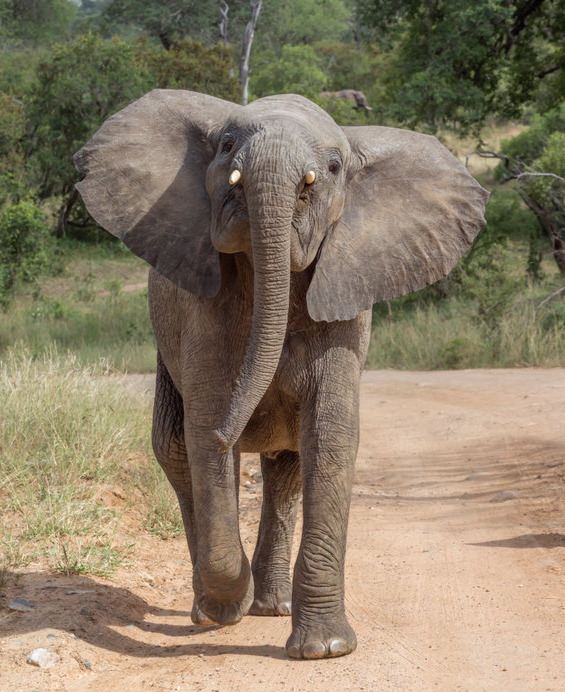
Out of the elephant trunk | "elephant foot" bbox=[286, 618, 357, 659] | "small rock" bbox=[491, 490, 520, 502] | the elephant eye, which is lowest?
"small rock" bbox=[491, 490, 520, 502]

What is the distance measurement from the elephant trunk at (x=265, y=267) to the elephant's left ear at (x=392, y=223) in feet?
0.92

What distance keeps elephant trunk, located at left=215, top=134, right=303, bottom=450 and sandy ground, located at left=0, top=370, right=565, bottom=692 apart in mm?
1074

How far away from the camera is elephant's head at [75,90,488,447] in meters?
3.49

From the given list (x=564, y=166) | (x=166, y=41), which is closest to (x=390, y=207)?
(x=564, y=166)

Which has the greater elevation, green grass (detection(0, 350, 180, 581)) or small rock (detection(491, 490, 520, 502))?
green grass (detection(0, 350, 180, 581))

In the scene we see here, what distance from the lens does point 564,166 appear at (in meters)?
13.7

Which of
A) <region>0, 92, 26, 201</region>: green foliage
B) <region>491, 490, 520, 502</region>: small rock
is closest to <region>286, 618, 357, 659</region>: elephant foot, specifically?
<region>491, 490, 520, 502</region>: small rock

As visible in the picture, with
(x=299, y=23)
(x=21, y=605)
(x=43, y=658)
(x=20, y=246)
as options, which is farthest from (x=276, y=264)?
(x=299, y=23)

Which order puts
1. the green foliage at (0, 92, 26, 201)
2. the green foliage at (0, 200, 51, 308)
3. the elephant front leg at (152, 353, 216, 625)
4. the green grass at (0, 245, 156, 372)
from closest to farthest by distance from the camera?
the elephant front leg at (152, 353, 216, 625), the green grass at (0, 245, 156, 372), the green foliage at (0, 200, 51, 308), the green foliage at (0, 92, 26, 201)

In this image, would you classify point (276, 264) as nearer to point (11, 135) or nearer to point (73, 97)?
point (11, 135)

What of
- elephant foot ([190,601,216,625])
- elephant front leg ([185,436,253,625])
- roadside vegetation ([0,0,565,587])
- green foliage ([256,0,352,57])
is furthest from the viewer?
green foliage ([256,0,352,57])

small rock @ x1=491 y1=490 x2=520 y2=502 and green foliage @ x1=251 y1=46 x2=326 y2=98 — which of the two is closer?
small rock @ x1=491 y1=490 x2=520 y2=502

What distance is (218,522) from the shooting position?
398 cm

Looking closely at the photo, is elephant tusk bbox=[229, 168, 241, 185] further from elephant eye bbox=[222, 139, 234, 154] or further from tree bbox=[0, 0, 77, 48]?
tree bbox=[0, 0, 77, 48]
